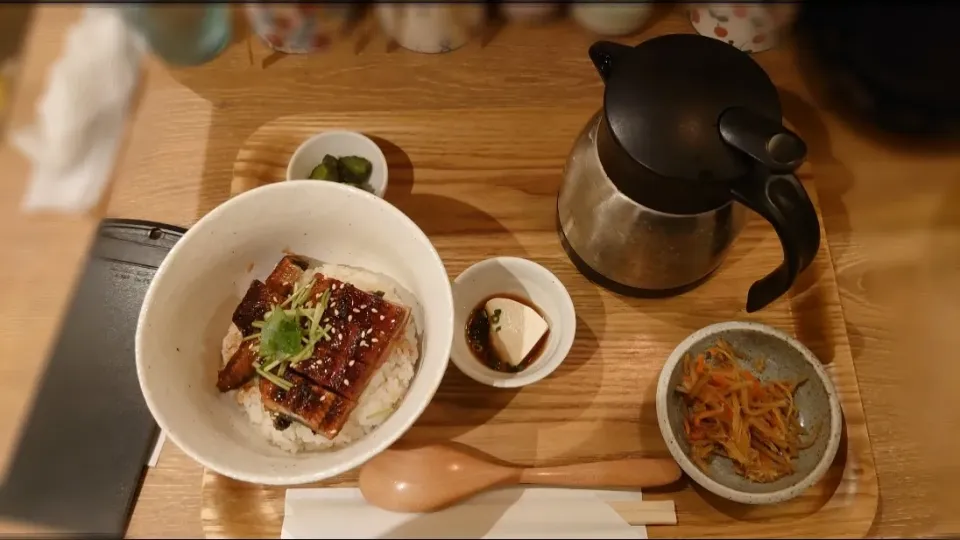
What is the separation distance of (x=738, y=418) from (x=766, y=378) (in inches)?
4.1

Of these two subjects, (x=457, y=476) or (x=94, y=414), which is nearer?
(x=457, y=476)

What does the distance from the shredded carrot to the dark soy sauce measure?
0.23 meters

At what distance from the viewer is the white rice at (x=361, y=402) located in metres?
0.98

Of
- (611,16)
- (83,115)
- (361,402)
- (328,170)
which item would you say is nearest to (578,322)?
(361,402)

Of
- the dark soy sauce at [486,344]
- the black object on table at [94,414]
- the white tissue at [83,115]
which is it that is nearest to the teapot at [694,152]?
the dark soy sauce at [486,344]

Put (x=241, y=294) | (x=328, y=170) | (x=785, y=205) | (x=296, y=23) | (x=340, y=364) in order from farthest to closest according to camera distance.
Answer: (x=296, y=23), (x=328, y=170), (x=241, y=294), (x=340, y=364), (x=785, y=205)

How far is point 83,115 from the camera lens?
55.9 inches

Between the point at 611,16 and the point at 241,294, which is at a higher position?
the point at 611,16

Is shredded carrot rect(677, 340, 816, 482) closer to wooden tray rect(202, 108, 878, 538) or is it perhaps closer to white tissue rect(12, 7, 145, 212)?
wooden tray rect(202, 108, 878, 538)

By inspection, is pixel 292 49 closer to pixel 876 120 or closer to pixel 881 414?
pixel 876 120

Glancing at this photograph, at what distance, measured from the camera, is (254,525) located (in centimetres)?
103

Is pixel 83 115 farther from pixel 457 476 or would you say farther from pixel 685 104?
pixel 685 104

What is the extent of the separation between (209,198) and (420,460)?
2.20 feet

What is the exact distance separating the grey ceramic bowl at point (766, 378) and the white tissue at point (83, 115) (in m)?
1.17
